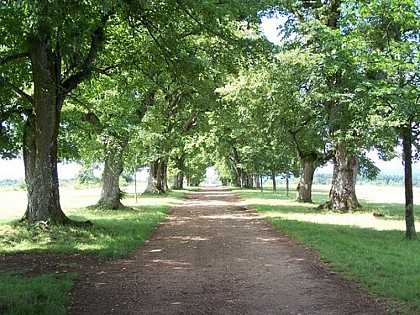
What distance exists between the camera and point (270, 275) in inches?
313

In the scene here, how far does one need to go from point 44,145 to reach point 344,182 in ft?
47.6

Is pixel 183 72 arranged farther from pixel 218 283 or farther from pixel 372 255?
pixel 372 255

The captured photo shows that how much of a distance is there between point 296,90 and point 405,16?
8863 mm

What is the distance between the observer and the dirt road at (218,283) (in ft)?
19.7

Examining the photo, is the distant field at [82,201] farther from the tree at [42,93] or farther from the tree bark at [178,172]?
the tree bark at [178,172]

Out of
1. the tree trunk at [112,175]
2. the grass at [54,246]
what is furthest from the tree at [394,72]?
the tree trunk at [112,175]

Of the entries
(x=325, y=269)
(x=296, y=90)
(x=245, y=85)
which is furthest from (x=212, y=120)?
(x=325, y=269)

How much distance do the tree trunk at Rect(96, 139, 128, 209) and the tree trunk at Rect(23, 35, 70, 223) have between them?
24.6 feet

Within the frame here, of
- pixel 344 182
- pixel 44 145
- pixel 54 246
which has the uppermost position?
pixel 44 145

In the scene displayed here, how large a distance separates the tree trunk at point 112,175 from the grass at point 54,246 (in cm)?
411

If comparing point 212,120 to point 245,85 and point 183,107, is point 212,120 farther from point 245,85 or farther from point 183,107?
point 245,85

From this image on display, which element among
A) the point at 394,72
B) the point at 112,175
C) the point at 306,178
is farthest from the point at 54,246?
the point at 306,178

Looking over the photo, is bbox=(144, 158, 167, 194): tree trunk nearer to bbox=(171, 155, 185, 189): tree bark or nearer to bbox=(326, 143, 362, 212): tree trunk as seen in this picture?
bbox=(171, 155, 185, 189): tree bark

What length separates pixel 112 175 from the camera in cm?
2298
